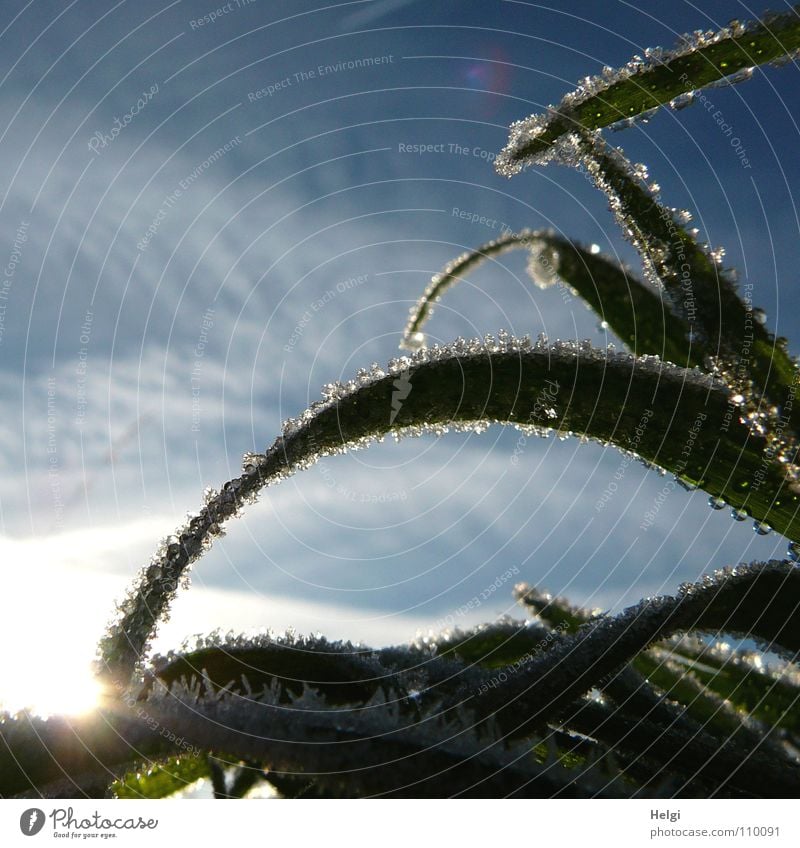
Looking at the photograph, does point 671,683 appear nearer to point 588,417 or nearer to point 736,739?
point 736,739

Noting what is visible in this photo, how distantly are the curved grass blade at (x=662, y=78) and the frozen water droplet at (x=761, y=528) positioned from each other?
1.10 feet

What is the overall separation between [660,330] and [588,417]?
15 cm

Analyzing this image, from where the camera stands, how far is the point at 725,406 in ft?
1.24

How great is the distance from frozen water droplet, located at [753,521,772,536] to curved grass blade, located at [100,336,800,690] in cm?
10

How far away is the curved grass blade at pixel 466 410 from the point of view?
1.20 feet

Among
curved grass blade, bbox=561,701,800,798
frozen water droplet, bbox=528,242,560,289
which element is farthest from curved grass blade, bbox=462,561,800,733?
frozen water droplet, bbox=528,242,560,289

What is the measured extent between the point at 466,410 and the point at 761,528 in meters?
0.25

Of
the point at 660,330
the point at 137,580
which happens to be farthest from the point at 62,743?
the point at 660,330

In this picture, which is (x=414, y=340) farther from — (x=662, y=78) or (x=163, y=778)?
(x=163, y=778)

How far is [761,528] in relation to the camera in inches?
17.5

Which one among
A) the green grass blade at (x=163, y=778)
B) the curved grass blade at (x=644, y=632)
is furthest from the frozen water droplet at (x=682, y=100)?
the green grass blade at (x=163, y=778)

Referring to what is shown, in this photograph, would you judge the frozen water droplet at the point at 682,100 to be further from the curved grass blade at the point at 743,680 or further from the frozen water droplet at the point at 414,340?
the curved grass blade at the point at 743,680

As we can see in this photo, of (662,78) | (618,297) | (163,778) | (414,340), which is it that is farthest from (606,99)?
(163,778)
